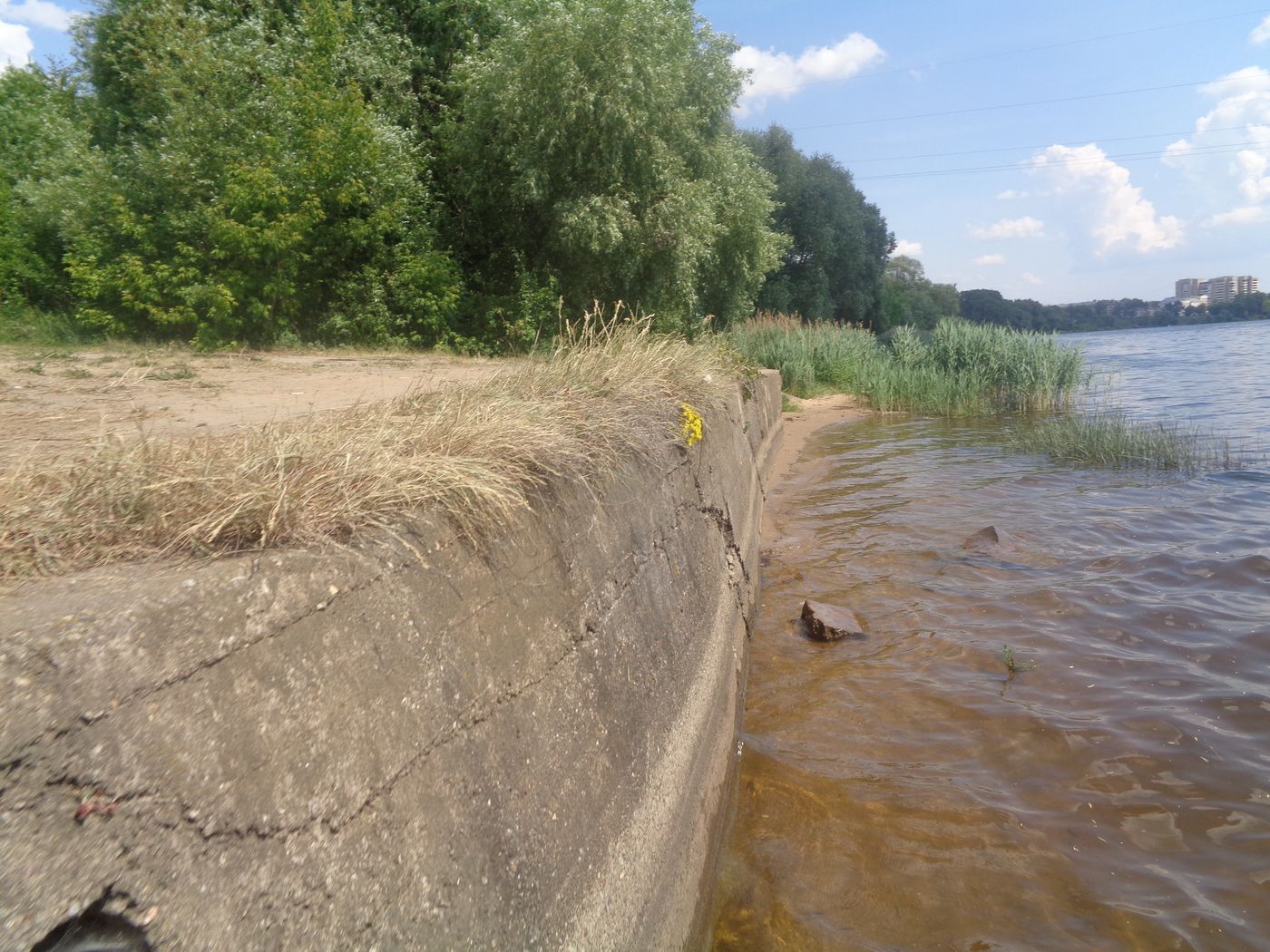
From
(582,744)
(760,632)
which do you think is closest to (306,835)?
(582,744)

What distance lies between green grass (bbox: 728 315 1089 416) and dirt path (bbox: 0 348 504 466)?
860 cm

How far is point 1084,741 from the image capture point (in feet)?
16.4

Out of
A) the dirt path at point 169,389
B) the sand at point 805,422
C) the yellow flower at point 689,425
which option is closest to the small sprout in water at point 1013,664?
the yellow flower at point 689,425

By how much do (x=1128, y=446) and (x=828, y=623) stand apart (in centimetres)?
813

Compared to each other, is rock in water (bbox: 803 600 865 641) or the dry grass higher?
the dry grass

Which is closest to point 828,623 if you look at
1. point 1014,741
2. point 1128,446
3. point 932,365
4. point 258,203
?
point 1014,741

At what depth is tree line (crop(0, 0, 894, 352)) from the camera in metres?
13.9

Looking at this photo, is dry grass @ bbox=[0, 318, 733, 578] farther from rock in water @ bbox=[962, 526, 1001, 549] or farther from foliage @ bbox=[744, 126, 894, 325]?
foliage @ bbox=[744, 126, 894, 325]

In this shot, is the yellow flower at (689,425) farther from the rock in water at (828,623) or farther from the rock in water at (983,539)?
the rock in water at (983,539)

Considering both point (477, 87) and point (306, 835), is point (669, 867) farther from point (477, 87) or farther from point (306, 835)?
point (477, 87)

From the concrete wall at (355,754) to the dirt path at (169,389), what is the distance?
1.30 m

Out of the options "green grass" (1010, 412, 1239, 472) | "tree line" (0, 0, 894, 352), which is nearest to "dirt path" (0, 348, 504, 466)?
"tree line" (0, 0, 894, 352)

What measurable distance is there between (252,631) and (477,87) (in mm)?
14853

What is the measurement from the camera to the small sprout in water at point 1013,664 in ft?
Answer: 19.4
